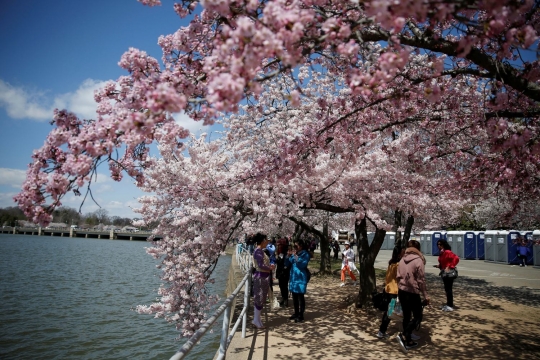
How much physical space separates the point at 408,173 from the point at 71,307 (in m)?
14.8

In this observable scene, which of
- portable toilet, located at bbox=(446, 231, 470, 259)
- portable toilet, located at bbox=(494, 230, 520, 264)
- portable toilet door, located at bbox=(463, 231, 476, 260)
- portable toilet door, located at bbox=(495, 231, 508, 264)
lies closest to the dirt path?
portable toilet, located at bbox=(494, 230, 520, 264)

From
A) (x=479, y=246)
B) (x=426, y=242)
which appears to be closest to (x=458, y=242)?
(x=479, y=246)

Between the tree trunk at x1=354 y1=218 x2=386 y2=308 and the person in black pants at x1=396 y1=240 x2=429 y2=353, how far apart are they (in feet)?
9.96

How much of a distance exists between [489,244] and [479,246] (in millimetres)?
1894

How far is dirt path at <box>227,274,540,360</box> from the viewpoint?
5.80 m

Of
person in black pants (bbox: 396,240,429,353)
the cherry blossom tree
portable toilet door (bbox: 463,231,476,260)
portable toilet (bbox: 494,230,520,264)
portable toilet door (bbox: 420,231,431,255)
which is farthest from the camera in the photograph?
portable toilet door (bbox: 420,231,431,255)

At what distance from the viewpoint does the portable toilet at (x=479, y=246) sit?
26.0 metres

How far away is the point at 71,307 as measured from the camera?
606 inches

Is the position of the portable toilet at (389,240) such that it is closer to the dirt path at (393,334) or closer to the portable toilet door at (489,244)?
the portable toilet door at (489,244)

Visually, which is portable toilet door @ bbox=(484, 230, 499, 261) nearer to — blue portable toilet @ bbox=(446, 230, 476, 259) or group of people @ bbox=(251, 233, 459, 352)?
blue portable toilet @ bbox=(446, 230, 476, 259)

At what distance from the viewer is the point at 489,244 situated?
968 inches

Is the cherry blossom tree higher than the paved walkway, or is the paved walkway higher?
the cherry blossom tree

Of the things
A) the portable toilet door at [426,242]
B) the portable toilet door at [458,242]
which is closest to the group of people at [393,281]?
the portable toilet door at [458,242]

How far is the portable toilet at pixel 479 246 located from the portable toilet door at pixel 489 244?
85cm
